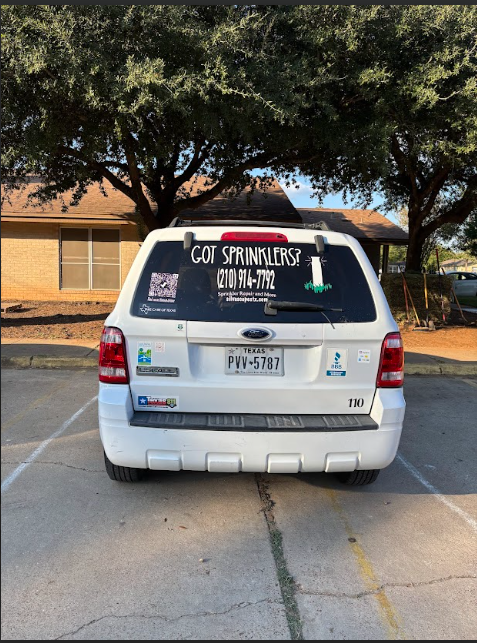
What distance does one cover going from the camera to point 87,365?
8180 mm

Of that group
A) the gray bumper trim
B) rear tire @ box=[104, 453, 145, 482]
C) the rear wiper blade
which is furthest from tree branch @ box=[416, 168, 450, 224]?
rear tire @ box=[104, 453, 145, 482]

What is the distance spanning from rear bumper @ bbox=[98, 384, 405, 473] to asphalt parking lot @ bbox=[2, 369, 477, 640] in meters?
0.45

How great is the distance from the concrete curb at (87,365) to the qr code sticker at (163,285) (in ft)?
17.1

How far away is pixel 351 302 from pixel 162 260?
1309 mm

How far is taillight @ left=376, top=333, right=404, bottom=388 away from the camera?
333 centimetres

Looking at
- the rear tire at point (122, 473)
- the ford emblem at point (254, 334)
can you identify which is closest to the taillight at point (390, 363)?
the ford emblem at point (254, 334)

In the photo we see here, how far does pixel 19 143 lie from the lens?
350 inches

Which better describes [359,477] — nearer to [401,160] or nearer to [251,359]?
[251,359]

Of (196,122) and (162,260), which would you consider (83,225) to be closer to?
(196,122)

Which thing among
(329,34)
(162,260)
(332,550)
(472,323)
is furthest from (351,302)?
(472,323)

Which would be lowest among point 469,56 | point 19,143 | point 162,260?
point 162,260

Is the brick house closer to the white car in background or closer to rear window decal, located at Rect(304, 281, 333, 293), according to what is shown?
rear window decal, located at Rect(304, 281, 333, 293)

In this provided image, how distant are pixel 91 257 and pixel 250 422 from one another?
1504cm

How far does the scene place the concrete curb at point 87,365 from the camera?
810 cm
